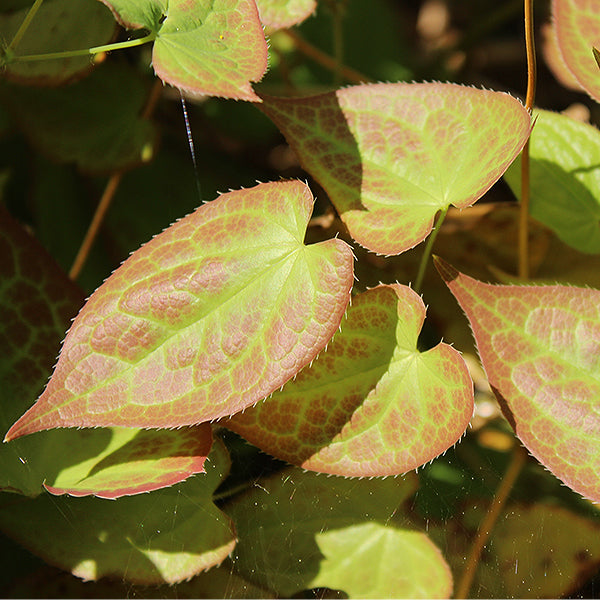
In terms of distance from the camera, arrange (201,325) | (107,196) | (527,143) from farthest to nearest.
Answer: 1. (107,196)
2. (527,143)
3. (201,325)

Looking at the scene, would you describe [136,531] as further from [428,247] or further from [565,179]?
[565,179]

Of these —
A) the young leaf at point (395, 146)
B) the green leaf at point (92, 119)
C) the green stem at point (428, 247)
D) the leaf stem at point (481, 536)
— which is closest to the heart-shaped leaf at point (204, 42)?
the young leaf at point (395, 146)

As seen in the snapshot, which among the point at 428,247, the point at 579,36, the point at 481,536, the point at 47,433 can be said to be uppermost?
the point at 579,36

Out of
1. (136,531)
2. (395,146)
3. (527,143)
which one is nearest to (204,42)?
(395,146)

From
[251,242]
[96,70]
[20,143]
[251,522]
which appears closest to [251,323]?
[251,242]

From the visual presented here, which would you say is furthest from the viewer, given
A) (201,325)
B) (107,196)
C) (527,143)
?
(107,196)

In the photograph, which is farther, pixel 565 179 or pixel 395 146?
pixel 565 179

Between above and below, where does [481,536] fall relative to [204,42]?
below
